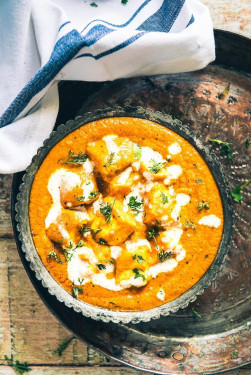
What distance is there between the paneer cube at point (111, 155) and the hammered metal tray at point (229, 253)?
0.54m

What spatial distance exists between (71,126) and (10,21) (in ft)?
2.39

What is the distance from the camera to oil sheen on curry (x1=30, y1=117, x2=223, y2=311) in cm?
254

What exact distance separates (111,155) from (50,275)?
0.82 metres

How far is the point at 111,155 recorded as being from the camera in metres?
2.52

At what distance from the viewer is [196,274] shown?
8.70 ft

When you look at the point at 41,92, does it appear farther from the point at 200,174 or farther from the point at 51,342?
the point at 51,342

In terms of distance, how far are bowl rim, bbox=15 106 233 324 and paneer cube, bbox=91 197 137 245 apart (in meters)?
0.41

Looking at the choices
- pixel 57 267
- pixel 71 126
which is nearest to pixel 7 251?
pixel 57 267

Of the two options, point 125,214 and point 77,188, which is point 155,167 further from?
point 77,188

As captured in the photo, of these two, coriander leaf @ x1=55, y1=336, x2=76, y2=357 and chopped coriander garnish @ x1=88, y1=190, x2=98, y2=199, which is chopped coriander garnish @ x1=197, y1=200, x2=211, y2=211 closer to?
chopped coriander garnish @ x1=88, y1=190, x2=98, y2=199

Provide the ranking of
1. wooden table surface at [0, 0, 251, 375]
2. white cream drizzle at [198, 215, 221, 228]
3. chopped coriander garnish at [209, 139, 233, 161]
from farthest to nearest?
A: 1. wooden table surface at [0, 0, 251, 375]
2. chopped coriander garnish at [209, 139, 233, 161]
3. white cream drizzle at [198, 215, 221, 228]

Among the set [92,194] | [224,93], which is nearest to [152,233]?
[92,194]

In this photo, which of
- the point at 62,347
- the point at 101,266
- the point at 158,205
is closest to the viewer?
the point at 158,205

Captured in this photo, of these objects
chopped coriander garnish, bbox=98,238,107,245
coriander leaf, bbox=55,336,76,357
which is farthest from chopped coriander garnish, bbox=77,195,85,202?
coriander leaf, bbox=55,336,76,357
